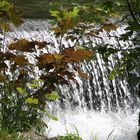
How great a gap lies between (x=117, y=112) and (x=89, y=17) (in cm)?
597

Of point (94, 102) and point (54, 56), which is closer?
point (54, 56)

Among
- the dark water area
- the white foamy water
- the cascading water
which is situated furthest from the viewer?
the dark water area

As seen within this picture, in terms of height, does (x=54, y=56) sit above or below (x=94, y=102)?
above

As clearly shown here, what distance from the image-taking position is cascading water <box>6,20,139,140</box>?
9.52m

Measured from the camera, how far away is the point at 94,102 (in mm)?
10453

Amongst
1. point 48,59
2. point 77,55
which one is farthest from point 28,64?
point 77,55

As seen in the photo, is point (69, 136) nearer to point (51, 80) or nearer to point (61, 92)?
point (51, 80)

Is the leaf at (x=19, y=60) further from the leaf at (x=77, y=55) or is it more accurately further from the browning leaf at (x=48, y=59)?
the leaf at (x=77, y=55)

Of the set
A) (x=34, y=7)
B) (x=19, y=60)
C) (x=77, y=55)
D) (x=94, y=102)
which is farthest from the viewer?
(x=34, y=7)

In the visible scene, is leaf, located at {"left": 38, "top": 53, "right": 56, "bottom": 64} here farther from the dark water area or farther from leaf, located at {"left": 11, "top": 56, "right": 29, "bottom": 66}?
the dark water area

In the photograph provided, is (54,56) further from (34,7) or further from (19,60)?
(34,7)

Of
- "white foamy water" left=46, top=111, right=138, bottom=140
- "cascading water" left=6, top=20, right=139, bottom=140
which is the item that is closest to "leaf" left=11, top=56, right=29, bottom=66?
"white foamy water" left=46, top=111, right=138, bottom=140

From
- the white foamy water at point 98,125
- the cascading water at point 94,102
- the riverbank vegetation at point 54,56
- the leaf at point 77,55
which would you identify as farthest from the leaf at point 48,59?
the cascading water at point 94,102

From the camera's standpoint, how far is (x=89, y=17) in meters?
4.77
